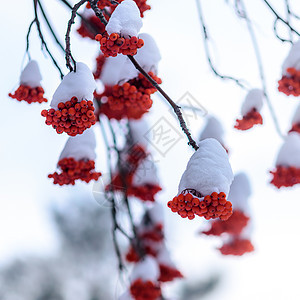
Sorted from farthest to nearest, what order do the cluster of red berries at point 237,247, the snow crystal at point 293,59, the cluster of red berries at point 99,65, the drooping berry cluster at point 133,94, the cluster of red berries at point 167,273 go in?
the cluster of red berries at point 167,273
the cluster of red berries at point 237,247
the cluster of red berries at point 99,65
the snow crystal at point 293,59
the drooping berry cluster at point 133,94

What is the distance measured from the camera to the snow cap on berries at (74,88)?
130 cm

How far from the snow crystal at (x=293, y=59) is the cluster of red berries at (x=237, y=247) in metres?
1.93

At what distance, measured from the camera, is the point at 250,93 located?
8.38ft

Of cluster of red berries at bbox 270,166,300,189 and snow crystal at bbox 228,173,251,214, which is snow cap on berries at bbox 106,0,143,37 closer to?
cluster of red berries at bbox 270,166,300,189

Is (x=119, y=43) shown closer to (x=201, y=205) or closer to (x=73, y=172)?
(x=201, y=205)

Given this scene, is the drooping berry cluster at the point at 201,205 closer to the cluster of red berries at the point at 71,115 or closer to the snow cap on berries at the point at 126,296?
the cluster of red berries at the point at 71,115

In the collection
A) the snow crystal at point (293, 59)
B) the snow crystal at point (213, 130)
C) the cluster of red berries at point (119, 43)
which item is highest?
the snow crystal at point (213, 130)

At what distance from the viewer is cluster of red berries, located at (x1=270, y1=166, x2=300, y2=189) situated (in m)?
2.61

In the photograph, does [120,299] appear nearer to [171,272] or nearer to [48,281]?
[171,272]

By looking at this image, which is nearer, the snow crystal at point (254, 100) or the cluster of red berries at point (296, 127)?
the snow crystal at point (254, 100)

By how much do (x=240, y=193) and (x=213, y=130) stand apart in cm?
71

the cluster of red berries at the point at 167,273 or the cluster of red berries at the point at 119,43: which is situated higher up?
the cluster of red berries at the point at 167,273

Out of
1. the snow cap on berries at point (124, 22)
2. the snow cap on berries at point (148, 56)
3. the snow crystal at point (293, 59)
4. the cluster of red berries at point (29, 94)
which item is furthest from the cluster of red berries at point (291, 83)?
the cluster of red berries at point (29, 94)

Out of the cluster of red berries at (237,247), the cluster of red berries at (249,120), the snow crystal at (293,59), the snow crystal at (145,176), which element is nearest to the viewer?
the snow crystal at (293,59)
